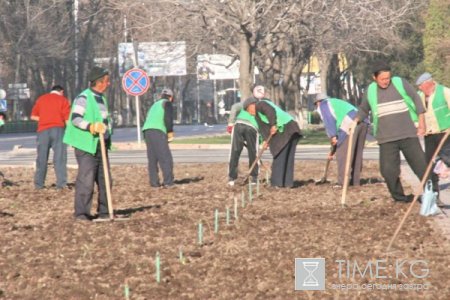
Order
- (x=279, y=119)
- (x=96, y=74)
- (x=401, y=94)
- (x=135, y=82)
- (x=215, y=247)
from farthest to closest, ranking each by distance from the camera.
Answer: (x=135, y=82), (x=279, y=119), (x=401, y=94), (x=96, y=74), (x=215, y=247)

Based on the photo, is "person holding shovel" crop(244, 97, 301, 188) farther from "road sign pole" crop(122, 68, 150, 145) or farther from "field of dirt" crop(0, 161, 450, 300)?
"road sign pole" crop(122, 68, 150, 145)

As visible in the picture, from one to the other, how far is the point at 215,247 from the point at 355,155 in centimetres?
717

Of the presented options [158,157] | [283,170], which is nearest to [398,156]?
[283,170]

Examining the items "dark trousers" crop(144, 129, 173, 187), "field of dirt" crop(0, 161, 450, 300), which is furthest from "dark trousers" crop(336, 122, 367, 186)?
"dark trousers" crop(144, 129, 173, 187)

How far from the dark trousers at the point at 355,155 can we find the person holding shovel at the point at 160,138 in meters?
2.74

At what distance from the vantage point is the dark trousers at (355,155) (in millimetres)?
18531

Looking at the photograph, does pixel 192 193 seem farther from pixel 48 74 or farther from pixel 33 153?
pixel 48 74

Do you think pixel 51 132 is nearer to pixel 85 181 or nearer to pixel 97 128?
pixel 85 181

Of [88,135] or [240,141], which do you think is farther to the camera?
[240,141]

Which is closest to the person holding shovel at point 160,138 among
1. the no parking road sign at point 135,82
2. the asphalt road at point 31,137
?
the no parking road sign at point 135,82

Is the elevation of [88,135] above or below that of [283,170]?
above

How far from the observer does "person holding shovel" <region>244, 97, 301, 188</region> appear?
19.0 metres

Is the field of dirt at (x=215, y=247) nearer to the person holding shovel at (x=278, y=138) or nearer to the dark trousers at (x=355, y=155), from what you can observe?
the dark trousers at (x=355, y=155)

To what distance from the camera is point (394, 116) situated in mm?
14688
